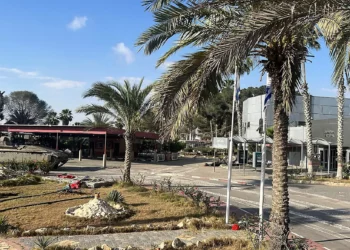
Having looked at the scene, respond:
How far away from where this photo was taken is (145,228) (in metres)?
9.52

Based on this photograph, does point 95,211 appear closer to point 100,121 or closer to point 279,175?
point 279,175

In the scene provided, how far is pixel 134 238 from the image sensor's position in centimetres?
865

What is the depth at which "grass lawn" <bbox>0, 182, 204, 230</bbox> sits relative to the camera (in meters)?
9.92

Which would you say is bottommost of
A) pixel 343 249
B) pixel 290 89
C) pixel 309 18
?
pixel 343 249

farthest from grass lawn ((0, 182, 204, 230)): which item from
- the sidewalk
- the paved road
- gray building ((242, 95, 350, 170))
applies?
gray building ((242, 95, 350, 170))

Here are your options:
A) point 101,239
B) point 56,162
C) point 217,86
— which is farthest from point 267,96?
point 56,162

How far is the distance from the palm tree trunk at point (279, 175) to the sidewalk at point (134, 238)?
186 cm

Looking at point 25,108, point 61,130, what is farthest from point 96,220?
point 25,108

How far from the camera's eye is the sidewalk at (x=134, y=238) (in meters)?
7.95

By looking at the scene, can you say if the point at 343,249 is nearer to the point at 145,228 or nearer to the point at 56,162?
the point at 145,228

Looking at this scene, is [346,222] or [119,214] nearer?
[119,214]

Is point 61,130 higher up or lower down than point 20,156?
higher up

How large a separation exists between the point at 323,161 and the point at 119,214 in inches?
1267

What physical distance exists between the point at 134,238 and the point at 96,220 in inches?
79.4
